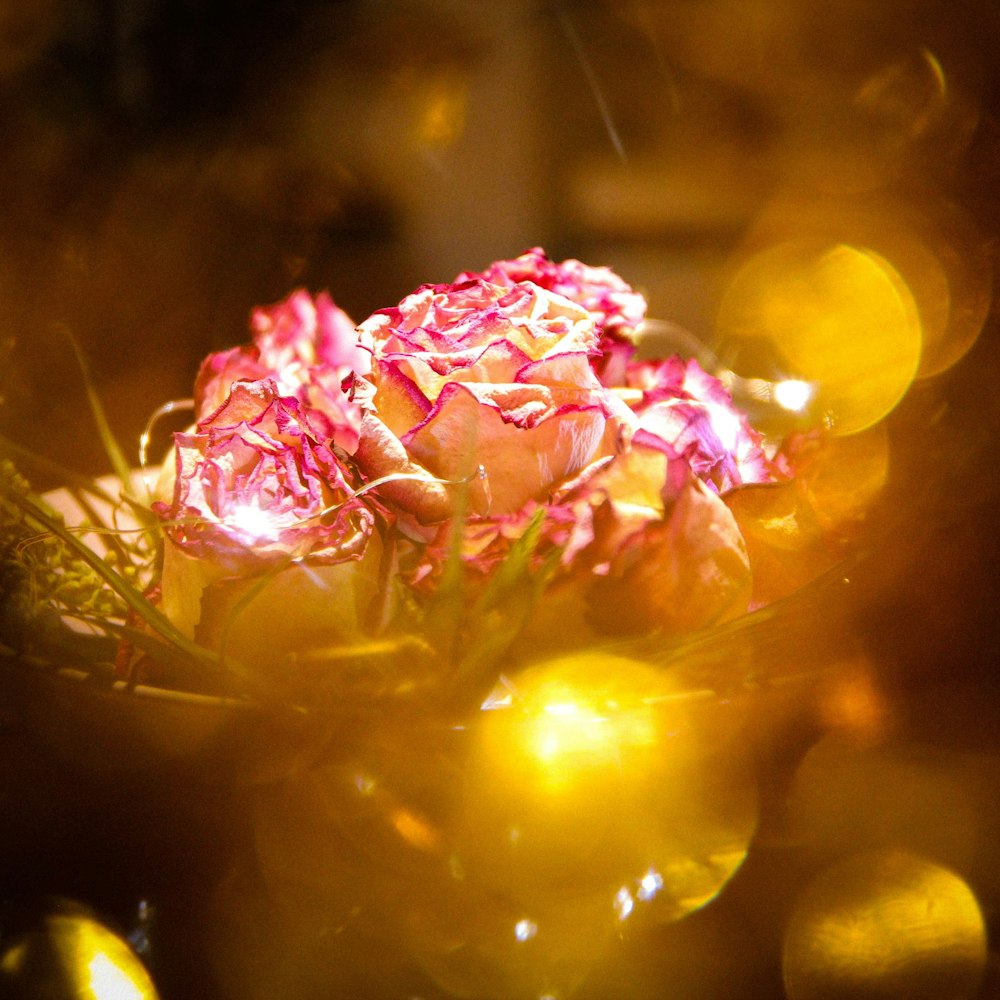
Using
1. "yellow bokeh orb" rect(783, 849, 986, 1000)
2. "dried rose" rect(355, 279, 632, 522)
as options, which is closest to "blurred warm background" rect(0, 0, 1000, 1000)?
"yellow bokeh orb" rect(783, 849, 986, 1000)

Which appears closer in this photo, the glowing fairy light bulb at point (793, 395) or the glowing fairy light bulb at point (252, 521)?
the glowing fairy light bulb at point (252, 521)

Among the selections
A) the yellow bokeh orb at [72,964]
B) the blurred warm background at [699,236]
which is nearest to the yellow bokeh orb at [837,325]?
the blurred warm background at [699,236]

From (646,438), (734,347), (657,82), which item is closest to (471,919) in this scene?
(646,438)

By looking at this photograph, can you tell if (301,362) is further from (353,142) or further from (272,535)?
(353,142)

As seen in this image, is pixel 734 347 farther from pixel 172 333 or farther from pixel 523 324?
pixel 172 333

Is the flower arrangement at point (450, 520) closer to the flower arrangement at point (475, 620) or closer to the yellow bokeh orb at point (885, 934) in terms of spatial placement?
the flower arrangement at point (475, 620)

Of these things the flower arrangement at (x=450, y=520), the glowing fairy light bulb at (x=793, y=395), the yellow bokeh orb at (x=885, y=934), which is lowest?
the yellow bokeh orb at (x=885, y=934)

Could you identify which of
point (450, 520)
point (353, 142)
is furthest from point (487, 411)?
point (353, 142)

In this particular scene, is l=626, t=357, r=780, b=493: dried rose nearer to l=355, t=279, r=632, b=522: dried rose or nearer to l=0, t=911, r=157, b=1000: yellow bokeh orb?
l=355, t=279, r=632, b=522: dried rose

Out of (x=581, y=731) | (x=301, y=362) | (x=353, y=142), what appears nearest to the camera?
(x=581, y=731)
